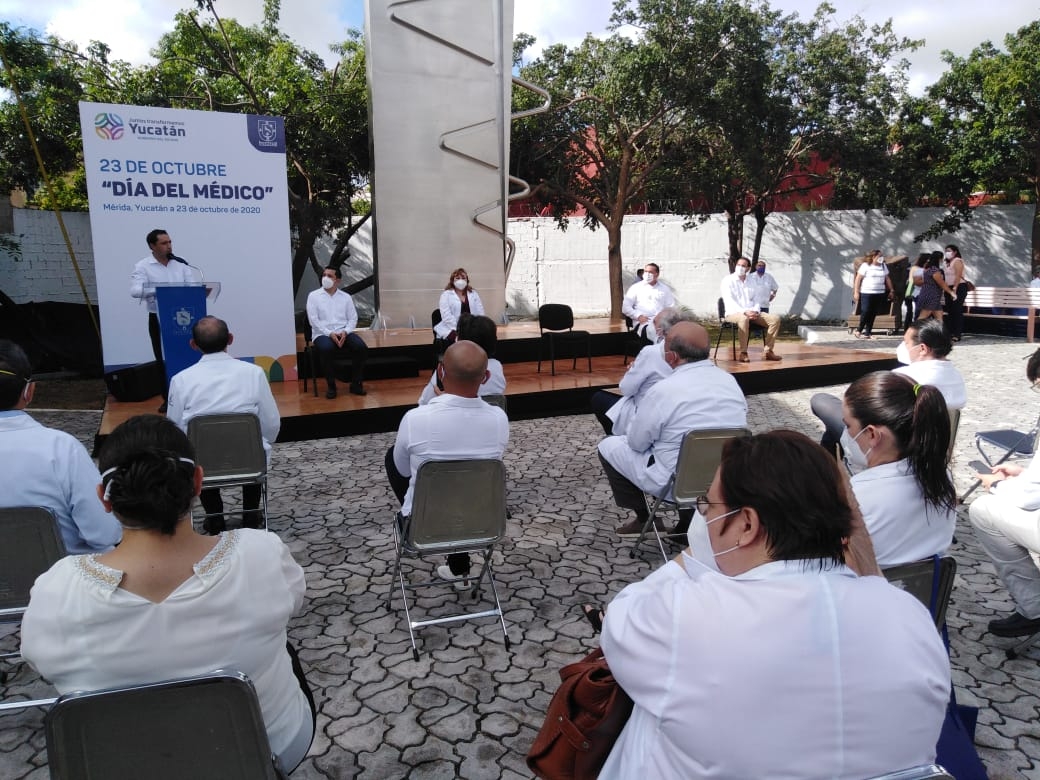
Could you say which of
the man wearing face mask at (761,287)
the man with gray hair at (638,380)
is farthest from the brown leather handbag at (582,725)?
the man wearing face mask at (761,287)

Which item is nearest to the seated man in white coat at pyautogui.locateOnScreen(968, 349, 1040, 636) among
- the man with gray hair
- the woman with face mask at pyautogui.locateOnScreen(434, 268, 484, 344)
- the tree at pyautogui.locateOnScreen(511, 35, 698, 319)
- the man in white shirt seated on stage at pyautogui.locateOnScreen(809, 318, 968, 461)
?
the man in white shirt seated on stage at pyautogui.locateOnScreen(809, 318, 968, 461)

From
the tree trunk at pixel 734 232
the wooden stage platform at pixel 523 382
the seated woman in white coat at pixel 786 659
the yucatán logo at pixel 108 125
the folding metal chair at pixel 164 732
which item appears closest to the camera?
the seated woman in white coat at pixel 786 659

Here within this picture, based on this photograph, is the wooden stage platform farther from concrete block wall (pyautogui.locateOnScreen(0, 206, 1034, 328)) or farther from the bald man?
concrete block wall (pyautogui.locateOnScreen(0, 206, 1034, 328))

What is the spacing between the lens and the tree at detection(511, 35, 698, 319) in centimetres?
1345

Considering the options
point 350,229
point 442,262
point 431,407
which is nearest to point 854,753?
point 431,407

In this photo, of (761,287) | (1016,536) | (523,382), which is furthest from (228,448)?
(761,287)

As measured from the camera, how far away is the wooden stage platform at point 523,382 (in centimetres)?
685

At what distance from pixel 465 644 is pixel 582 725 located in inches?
69.6

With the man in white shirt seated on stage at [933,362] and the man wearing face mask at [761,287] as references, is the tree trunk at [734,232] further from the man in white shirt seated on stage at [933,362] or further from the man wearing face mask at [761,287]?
the man in white shirt seated on stage at [933,362]

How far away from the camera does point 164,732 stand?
4.65 feet

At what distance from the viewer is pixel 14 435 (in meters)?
2.48

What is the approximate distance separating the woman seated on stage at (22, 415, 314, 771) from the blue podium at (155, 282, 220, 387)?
5265 mm

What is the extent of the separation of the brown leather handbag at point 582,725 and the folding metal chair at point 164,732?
0.57 metres

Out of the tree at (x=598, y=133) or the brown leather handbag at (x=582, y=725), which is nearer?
the brown leather handbag at (x=582, y=725)
